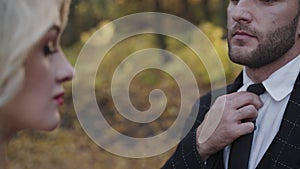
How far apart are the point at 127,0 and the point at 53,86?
423 centimetres

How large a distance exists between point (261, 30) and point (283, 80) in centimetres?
16

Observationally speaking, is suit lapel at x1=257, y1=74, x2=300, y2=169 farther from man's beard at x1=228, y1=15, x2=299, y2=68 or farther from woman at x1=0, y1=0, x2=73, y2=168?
woman at x1=0, y1=0, x2=73, y2=168

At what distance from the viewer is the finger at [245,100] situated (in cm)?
193

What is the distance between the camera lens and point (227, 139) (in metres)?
1.93

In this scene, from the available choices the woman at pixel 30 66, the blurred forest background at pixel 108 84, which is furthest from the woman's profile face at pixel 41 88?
the blurred forest background at pixel 108 84

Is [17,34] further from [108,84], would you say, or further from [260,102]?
[108,84]

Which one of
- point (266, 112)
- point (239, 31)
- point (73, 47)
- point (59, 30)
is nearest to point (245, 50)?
point (239, 31)

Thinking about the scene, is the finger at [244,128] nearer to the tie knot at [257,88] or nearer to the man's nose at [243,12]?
the tie knot at [257,88]

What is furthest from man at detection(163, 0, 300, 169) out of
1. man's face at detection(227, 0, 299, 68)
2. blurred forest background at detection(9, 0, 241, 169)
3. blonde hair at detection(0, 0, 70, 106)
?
blurred forest background at detection(9, 0, 241, 169)

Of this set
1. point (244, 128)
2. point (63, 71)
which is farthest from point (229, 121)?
point (63, 71)

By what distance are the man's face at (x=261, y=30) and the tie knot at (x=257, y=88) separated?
0.19 ft

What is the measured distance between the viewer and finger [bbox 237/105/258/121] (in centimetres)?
191

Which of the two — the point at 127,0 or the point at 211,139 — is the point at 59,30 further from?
the point at 127,0

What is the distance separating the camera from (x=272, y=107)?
1935mm
